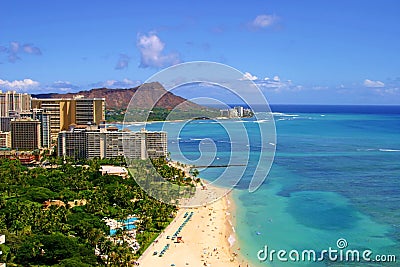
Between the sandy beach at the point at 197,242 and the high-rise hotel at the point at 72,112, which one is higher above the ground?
the high-rise hotel at the point at 72,112

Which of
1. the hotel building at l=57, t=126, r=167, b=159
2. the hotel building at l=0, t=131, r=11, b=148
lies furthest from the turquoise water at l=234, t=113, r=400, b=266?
the hotel building at l=0, t=131, r=11, b=148

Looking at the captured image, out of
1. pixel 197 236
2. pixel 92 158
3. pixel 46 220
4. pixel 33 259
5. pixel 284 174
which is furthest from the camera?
pixel 92 158

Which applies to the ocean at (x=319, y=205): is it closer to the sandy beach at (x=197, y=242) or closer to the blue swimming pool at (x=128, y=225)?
the sandy beach at (x=197, y=242)

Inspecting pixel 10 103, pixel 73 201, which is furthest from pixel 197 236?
pixel 10 103

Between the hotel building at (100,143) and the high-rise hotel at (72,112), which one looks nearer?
the hotel building at (100,143)

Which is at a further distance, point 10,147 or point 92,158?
point 10,147

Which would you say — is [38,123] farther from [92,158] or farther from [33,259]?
[33,259]

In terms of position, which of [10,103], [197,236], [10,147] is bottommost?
[197,236]

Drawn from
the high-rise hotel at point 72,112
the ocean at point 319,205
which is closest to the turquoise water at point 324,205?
the ocean at point 319,205
